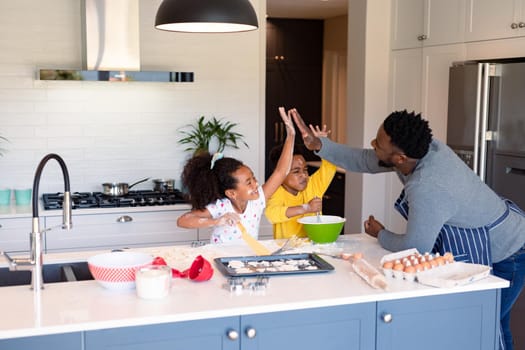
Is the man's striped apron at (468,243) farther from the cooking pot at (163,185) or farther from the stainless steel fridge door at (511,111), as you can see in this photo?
the cooking pot at (163,185)

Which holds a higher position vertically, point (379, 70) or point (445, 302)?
point (379, 70)

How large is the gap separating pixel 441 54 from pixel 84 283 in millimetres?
3109

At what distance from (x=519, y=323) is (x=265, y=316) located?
7.00 feet

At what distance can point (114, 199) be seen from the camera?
4344 mm

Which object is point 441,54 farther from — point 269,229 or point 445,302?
point 445,302

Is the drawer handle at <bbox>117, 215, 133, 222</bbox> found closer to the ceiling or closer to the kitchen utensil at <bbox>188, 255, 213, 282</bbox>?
the kitchen utensil at <bbox>188, 255, 213, 282</bbox>

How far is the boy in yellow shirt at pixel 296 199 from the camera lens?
10.4 ft

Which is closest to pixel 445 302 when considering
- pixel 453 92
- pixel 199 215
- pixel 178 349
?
pixel 178 349

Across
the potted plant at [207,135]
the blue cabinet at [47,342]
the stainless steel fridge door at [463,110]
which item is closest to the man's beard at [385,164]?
the stainless steel fridge door at [463,110]

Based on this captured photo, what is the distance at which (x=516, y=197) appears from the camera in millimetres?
3812

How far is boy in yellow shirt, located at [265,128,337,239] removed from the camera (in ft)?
10.4

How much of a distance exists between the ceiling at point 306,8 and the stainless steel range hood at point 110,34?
105 inches

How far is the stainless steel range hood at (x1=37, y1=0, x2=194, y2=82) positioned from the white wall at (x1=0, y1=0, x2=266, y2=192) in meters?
0.20

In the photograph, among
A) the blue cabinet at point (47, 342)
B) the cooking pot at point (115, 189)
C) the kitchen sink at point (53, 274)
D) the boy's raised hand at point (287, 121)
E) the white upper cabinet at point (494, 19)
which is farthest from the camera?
the cooking pot at point (115, 189)
